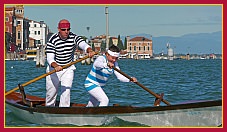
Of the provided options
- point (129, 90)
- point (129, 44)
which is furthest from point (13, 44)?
point (129, 90)

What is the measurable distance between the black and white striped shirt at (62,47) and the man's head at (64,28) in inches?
3.7

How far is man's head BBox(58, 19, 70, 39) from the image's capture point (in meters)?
7.23

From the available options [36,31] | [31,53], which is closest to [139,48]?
[36,31]

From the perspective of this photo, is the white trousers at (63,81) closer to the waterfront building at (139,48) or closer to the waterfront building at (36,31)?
the waterfront building at (36,31)

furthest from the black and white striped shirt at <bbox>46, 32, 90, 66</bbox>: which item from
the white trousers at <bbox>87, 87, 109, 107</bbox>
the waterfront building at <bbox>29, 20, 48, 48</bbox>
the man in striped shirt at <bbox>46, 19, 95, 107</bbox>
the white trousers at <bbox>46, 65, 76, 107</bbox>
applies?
the waterfront building at <bbox>29, 20, 48, 48</bbox>

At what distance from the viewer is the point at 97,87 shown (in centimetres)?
719

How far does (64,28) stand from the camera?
23.9ft

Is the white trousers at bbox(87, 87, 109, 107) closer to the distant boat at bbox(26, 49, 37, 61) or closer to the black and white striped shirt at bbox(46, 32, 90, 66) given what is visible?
the black and white striped shirt at bbox(46, 32, 90, 66)

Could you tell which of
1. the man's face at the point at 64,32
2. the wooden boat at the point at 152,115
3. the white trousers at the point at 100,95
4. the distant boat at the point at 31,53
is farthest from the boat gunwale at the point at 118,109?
the distant boat at the point at 31,53

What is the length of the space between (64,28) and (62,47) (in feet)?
1.08

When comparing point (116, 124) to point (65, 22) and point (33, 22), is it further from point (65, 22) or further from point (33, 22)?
point (33, 22)

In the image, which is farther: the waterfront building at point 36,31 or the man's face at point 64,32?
the waterfront building at point 36,31

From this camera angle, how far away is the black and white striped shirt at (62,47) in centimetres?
744

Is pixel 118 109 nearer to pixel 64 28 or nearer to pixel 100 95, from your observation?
pixel 100 95
